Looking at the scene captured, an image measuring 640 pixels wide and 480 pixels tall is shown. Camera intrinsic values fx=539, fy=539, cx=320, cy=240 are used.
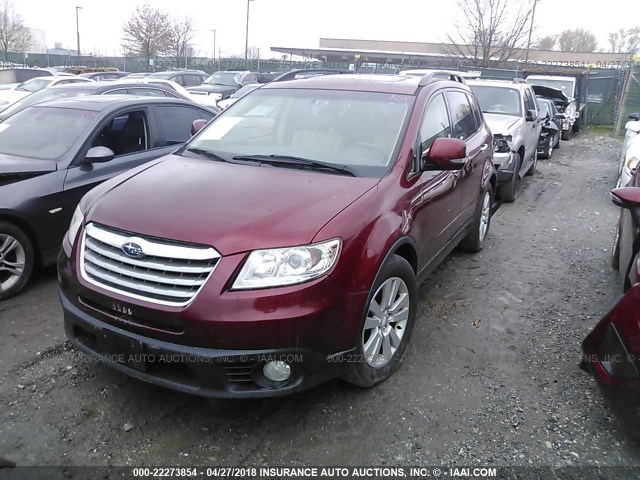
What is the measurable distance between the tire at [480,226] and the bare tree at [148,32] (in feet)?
122

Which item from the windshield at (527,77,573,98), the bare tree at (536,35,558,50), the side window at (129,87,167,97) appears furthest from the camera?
the bare tree at (536,35,558,50)

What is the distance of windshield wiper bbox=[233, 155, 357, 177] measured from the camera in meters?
3.42

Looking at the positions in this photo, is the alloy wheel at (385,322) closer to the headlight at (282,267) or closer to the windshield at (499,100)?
the headlight at (282,267)

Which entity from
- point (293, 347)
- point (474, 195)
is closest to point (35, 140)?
point (293, 347)

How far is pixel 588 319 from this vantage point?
4395mm

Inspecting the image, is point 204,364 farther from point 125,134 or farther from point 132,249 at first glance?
point 125,134

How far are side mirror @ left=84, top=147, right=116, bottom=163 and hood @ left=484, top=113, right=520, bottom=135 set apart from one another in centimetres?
571

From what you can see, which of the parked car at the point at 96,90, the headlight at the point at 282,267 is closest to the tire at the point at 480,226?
the headlight at the point at 282,267

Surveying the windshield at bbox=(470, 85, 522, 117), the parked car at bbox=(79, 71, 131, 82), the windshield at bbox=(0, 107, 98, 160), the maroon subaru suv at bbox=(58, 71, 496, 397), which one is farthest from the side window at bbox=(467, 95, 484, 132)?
the parked car at bbox=(79, 71, 131, 82)

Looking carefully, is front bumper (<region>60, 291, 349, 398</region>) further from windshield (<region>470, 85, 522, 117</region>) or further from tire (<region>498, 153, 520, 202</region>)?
windshield (<region>470, 85, 522, 117</region>)

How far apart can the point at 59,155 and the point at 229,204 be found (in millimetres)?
2682

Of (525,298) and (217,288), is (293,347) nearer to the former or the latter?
(217,288)

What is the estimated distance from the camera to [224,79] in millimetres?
22156

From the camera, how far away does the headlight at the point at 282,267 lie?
261cm
